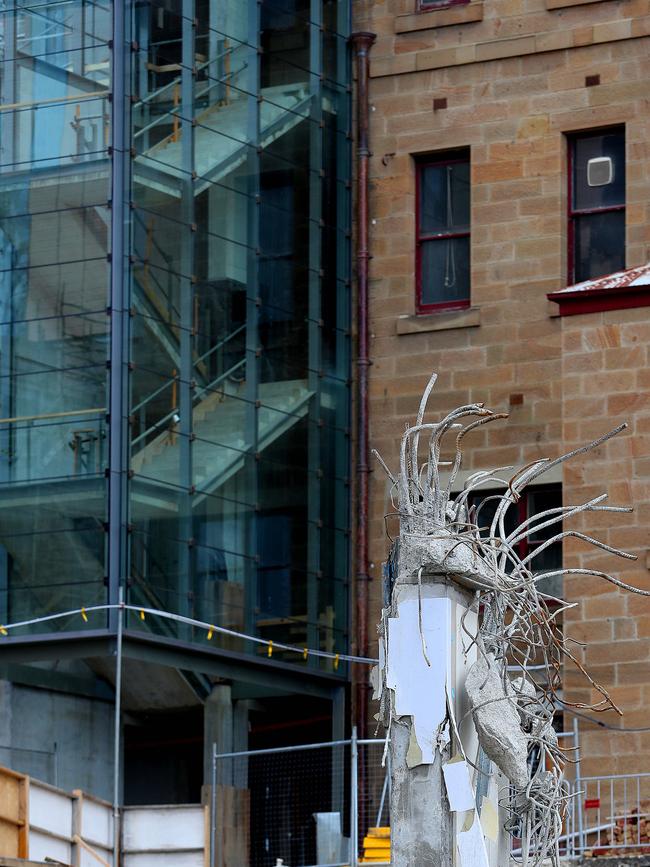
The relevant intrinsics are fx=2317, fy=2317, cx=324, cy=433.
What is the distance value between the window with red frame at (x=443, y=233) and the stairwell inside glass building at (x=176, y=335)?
136 centimetres

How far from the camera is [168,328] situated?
26.7 m

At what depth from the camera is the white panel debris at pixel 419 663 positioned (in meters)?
12.9

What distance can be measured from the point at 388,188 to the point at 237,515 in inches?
210

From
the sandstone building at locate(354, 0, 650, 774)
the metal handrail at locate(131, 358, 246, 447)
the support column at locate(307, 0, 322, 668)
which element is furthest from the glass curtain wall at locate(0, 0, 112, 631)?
the sandstone building at locate(354, 0, 650, 774)

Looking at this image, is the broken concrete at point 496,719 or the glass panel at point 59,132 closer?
the broken concrete at point 496,719

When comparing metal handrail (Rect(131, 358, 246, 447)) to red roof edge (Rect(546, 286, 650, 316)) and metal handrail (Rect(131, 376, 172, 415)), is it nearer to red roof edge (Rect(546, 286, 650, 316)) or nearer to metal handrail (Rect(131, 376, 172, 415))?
metal handrail (Rect(131, 376, 172, 415))

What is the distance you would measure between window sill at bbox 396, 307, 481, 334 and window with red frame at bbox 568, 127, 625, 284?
1312 mm

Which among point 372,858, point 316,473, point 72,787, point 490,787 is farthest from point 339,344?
point 490,787

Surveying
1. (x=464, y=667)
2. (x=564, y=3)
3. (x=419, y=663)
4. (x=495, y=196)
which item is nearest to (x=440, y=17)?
(x=564, y=3)

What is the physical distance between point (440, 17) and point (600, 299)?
6.23m

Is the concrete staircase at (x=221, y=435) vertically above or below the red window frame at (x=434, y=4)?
below

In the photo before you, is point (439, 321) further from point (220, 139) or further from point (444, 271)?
point (220, 139)

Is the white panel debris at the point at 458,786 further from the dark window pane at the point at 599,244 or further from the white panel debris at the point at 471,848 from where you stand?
the dark window pane at the point at 599,244

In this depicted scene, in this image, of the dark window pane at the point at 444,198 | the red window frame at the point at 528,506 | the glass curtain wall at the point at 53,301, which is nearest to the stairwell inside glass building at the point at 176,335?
the glass curtain wall at the point at 53,301
